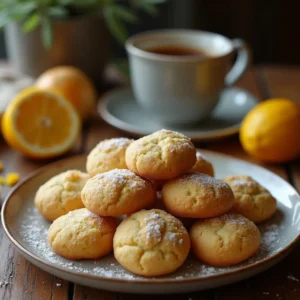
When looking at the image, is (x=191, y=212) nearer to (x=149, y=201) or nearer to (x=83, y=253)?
(x=149, y=201)

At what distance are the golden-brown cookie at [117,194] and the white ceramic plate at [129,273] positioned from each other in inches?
3.9

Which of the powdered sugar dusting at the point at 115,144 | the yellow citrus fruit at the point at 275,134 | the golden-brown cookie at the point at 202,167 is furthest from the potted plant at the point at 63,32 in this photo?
the golden-brown cookie at the point at 202,167

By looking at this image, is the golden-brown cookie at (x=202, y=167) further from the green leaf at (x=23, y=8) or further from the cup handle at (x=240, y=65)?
the green leaf at (x=23, y=8)

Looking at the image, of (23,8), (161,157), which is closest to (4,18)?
(23,8)

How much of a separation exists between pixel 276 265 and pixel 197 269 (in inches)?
7.1

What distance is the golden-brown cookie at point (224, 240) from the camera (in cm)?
101

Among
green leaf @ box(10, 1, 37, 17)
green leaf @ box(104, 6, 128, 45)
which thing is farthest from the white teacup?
green leaf @ box(10, 1, 37, 17)

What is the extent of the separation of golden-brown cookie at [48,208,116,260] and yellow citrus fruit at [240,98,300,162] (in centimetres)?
63

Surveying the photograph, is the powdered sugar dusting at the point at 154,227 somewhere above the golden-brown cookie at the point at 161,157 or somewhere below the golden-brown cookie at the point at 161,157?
below

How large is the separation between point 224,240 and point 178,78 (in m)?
0.77

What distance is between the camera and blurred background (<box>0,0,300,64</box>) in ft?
9.43

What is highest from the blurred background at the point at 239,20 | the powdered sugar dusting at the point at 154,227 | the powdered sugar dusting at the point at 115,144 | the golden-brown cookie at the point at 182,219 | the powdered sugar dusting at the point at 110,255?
the powdered sugar dusting at the point at 115,144

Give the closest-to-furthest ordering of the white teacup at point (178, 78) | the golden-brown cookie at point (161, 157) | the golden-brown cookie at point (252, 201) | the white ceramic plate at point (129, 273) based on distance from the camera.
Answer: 1. the white ceramic plate at point (129, 273)
2. the golden-brown cookie at point (161, 157)
3. the golden-brown cookie at point (252, 201)
4. the white teacup at point (178, 78)

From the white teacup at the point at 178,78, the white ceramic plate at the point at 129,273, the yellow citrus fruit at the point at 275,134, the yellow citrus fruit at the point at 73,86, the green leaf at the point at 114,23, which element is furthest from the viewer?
the green leaf at the point at 114,23
